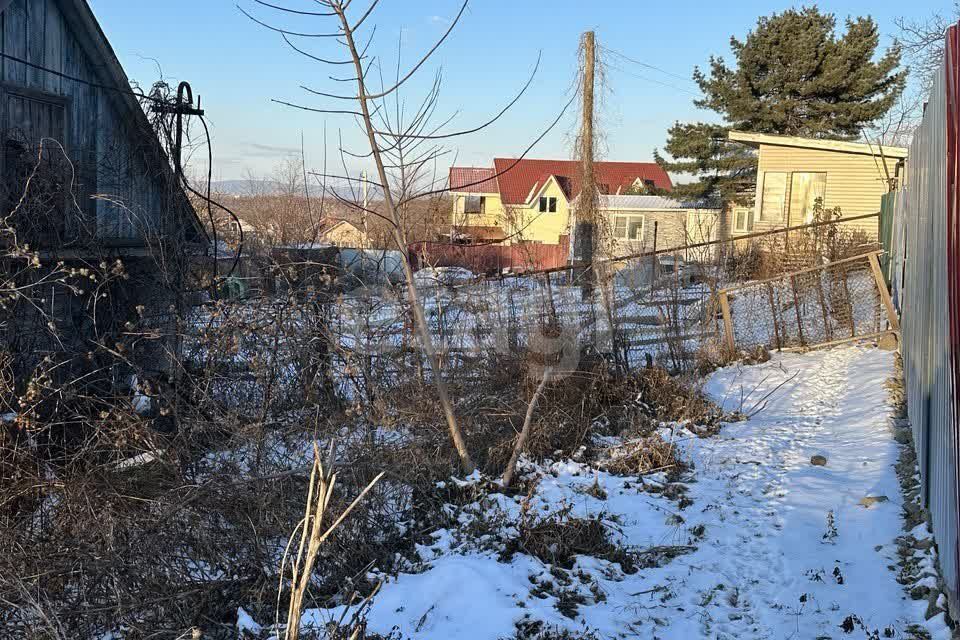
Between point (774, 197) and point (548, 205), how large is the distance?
22.3 meters

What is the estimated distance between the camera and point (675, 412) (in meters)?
8.12

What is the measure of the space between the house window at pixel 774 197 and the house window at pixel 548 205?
21959 mm

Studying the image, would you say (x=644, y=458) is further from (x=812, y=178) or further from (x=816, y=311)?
(x=812, y=178)

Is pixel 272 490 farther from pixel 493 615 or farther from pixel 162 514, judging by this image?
pixel 493 615

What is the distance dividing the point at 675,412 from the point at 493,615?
176 inches

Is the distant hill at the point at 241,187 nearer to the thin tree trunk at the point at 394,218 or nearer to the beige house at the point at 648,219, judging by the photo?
the thin tree trunk at the point at 394,218

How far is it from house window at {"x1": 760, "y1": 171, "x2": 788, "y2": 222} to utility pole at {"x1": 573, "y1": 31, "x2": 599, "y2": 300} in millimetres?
5763

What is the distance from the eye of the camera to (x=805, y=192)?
23609mm

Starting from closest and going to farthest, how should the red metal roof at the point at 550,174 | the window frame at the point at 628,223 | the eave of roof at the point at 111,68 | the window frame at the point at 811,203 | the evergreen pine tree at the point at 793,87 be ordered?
the eave of roof at the point at 111,68 → the window frame at the point at 811,203 → the evergreen pine tree at the point at 793,87 → the window frame at the point at 628,223 → the red metal roof at the point at 550,174

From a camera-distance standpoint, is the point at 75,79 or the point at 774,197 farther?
the point at 774,197

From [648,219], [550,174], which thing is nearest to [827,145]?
[648,219]

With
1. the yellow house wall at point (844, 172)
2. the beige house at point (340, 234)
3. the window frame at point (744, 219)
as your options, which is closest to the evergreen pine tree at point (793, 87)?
the window frame at point (744, 219)

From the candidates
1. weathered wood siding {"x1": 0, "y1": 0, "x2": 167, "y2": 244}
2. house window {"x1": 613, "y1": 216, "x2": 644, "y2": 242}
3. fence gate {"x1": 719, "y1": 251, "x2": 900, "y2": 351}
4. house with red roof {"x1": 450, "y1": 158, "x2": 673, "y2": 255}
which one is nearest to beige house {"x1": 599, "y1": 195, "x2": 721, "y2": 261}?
house window {"x1": 613, "y1": 216, "x2": 644, "y2": 242}

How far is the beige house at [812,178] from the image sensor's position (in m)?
22.5
